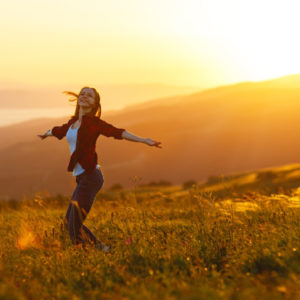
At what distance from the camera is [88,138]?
19.5 feet

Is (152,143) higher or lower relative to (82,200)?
higher

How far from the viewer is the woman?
5848mm

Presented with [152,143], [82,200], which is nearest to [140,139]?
[152,143]

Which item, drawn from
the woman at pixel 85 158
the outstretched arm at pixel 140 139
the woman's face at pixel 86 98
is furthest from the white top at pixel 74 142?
the outstretched arm at pixel 140 139

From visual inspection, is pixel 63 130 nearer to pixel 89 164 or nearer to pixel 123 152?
pixel 89 164

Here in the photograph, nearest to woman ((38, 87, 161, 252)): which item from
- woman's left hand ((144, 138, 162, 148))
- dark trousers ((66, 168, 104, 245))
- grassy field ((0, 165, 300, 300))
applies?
dark trousers ((66, 168, 104, 245))

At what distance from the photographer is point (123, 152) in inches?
3607

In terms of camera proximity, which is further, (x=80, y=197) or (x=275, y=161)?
(x=275, y=161)

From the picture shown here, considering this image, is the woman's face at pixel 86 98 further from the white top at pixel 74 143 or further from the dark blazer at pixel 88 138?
the white top at pixel 74 143

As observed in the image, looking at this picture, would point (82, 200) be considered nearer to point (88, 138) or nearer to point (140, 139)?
point (88, 138)

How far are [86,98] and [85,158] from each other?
30.3 inches

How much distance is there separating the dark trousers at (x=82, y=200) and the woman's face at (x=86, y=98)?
83 centimetres

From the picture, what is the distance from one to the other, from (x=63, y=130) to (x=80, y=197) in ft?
3.52

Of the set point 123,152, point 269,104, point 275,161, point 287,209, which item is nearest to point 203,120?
point 269,104
